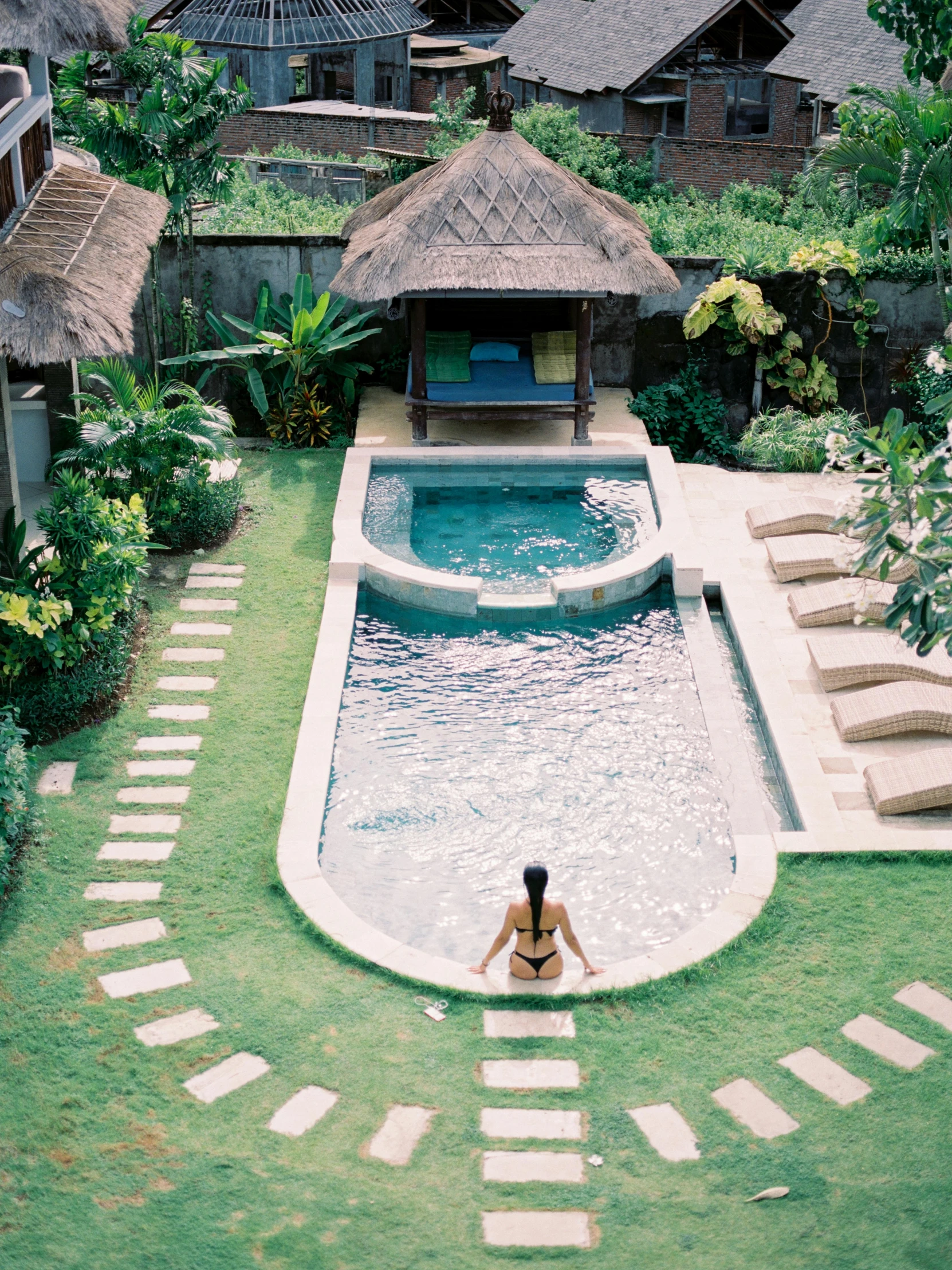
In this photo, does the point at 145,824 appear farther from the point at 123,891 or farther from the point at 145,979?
the point at 145,979

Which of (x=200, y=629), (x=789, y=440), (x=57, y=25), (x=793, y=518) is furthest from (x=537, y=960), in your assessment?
(x=789, y=440)

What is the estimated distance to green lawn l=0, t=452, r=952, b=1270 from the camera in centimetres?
642

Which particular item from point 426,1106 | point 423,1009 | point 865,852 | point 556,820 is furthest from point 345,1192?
point 865,852

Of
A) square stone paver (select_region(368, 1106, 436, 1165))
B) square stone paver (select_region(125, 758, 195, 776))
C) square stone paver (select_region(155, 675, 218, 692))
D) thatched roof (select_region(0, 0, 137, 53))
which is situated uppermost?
thatched roof (select_region(0, 0, 137, 53))

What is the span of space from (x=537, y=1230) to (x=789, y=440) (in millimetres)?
11846

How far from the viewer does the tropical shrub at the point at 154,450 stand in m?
12.9

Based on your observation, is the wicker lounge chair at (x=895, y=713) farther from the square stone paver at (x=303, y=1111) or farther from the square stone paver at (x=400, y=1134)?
the square stone paver at (x=303, y=1111)

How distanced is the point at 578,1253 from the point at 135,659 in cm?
698

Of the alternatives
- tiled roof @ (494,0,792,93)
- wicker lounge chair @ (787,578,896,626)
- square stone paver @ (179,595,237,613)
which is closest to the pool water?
square stone paver @ (179,595,237,613)

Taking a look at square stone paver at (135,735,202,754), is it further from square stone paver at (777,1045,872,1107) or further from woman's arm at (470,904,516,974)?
square stone paver at (777,1045,872,1107)

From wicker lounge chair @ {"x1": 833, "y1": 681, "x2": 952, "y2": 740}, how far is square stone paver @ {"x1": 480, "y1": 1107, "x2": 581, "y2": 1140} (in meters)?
4.64

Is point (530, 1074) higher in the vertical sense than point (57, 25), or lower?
lower

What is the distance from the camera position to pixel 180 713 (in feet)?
→ 36.4

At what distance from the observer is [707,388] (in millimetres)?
17766
